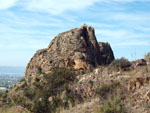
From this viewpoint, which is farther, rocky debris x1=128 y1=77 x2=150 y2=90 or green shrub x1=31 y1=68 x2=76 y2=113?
green shrub x1=31 y1=68 x2=76 y2=113

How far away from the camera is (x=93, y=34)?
2564 cm

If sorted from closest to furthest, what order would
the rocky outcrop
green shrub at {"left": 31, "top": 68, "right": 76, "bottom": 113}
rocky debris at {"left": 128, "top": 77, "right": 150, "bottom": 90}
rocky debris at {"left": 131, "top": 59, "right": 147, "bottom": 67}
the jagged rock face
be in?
1. rocky debris at {"left": 128, "top": 77, "right": 150, "bottom": 90}
2. green shrub at {"left": 31, "top": 68, "right": 76, "bottom": 113}
3. rocky debris at {"left": 131, "top": 59, "right": 147, "bottom": 67}
4. the rocky outcrop
5. the jagged rock face

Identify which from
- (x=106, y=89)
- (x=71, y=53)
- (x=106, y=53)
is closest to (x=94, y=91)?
(x=106, y=89)

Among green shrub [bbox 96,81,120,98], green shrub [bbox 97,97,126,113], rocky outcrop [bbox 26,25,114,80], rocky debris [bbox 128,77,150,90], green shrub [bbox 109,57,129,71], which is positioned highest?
rocky outcrop [bbox 26,25,114,80]

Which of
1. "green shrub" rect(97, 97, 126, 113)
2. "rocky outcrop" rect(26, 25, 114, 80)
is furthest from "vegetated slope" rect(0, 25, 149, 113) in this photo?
"rocky outcrop" rect(26, 25, 114, 80)

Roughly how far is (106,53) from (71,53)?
7.75 m

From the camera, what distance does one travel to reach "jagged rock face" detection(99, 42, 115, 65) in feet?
86.6

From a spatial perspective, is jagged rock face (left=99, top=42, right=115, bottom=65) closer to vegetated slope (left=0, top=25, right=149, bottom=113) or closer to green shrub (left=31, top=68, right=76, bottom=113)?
green shrub (left=31, top=68, right=76, bottom=113)

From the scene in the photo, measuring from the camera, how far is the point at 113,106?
8.19m

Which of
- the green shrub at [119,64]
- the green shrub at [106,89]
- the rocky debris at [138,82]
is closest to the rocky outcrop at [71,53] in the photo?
the green shrub at [119,64]

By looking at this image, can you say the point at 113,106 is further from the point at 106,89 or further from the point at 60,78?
the point at 60,78

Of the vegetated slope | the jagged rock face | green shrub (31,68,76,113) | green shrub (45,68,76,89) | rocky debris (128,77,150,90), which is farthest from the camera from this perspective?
the jagged rock face

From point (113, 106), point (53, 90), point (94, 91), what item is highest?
point (94, 91)

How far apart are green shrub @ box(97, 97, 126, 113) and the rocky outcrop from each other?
35.0 ft
